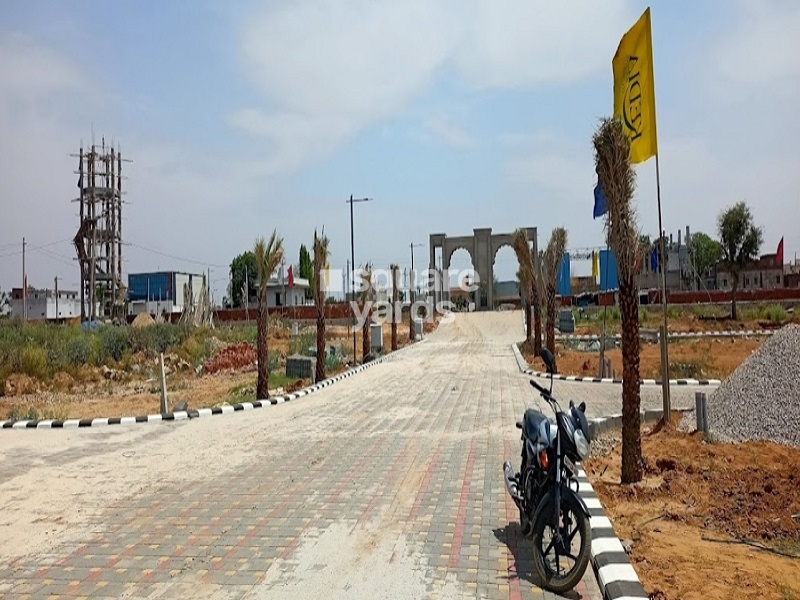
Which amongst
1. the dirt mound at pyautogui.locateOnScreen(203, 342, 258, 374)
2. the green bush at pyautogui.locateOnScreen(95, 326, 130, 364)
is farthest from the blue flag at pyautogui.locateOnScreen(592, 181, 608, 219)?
the green bush at pyautogui.locateOnScreen(95, 326, 130, 364)

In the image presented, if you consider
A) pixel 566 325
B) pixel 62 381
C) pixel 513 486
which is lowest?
pixel 62 381

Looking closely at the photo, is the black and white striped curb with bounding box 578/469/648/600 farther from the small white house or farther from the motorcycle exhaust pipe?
the small white house

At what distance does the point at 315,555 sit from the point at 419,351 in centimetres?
2548

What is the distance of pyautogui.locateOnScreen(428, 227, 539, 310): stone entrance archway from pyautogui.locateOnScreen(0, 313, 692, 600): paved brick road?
5835 cm

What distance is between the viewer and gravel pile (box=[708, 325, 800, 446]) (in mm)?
8499

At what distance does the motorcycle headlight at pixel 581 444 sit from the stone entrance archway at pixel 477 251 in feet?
214

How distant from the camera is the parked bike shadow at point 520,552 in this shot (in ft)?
14.9

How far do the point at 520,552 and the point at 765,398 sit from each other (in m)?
5.80

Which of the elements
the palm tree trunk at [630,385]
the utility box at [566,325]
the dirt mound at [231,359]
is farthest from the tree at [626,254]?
the utility box at [566,325]

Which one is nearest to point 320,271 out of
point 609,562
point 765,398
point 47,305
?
point 765,398

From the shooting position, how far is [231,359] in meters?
26.7

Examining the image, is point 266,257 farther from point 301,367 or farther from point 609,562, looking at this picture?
point 609,562

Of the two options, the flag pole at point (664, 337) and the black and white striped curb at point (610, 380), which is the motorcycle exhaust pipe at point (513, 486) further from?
the black and white striped curb at point (610, 380)

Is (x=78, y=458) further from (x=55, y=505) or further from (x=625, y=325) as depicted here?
(x=625, y=325)
